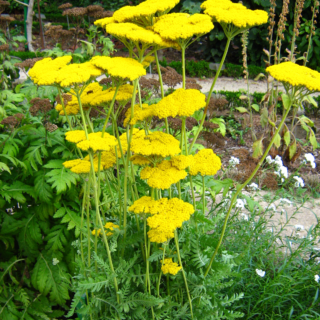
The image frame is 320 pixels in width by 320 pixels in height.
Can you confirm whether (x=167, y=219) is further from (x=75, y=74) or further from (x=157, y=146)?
(x=75, y=74)

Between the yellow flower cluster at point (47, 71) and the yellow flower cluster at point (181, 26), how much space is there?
42cm

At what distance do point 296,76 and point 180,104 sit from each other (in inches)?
17.6

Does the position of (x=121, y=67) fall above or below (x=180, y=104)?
above

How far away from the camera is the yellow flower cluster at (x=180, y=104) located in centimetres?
142

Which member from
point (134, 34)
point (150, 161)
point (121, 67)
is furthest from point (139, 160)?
point (134, 34)

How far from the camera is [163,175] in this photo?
1389 mm

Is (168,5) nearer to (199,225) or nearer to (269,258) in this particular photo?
(199,225)

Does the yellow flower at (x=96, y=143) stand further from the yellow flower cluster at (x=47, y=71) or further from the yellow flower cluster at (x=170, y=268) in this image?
the yellow flower cluster at (x=170, y=268)

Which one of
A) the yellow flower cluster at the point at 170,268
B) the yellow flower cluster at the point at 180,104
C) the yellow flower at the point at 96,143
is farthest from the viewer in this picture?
the yellow flower cluster at the point at 170,268

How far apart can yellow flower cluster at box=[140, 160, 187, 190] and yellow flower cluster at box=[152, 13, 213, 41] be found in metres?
0.50

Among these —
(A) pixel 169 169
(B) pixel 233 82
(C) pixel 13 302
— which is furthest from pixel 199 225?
(B) pixel 233 82

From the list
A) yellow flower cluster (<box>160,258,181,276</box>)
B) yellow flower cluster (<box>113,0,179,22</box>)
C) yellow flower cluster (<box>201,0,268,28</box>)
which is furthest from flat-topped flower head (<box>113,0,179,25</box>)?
yellow flower cluster (<box>160,258,181,276</box>)

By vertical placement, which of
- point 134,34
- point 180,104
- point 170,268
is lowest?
point 170,268

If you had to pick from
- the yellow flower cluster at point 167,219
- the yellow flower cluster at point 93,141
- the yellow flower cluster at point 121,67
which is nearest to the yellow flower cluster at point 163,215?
the yellow flower cluster at point 167,219
